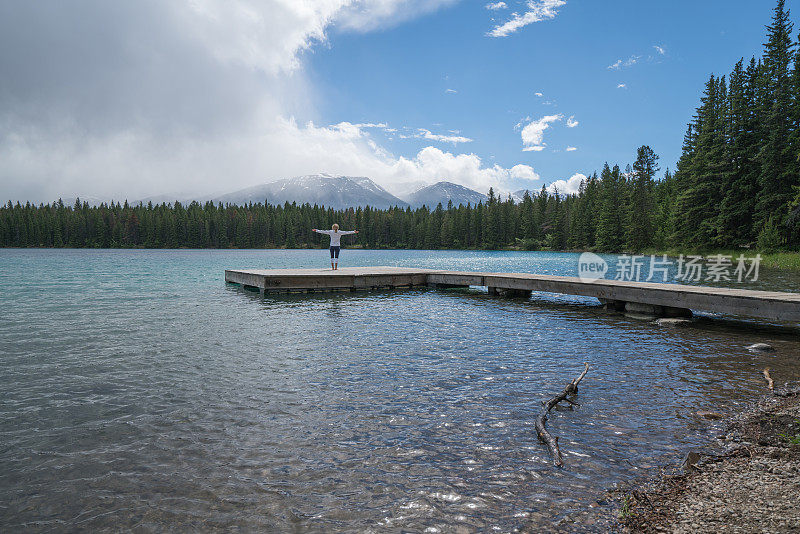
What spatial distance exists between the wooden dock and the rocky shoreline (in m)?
10.3

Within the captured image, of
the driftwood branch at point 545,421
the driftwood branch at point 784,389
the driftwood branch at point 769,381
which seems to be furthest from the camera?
the driftwood branch at point 769,381

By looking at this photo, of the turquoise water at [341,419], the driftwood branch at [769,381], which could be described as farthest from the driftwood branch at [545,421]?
the driftwood branch at [769,381]

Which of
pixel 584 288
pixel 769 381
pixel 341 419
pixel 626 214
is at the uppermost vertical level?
pixel 626 214

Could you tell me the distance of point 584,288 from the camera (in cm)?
2138

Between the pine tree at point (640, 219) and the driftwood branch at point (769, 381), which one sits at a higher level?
the pine tree at point (640, 219)

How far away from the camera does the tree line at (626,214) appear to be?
46719 millimetres

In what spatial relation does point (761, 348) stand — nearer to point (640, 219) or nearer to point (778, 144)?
point (778, 144)

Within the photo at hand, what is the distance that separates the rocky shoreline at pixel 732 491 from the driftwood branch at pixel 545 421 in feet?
3.31

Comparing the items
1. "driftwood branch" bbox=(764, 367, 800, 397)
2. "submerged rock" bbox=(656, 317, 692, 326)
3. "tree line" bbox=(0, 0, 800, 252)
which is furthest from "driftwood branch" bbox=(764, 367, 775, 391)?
"tree line" bbox=(0, 0, 800, 252)

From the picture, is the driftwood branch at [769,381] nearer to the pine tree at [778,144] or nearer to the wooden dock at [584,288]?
the wooden dock at [584,288]

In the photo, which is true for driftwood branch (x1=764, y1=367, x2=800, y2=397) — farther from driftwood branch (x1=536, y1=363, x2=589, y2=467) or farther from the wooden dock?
the wooden dock

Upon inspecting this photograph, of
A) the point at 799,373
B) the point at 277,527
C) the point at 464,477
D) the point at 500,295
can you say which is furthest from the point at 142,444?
the point at 500,295

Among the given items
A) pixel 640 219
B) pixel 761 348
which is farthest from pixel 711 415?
pixel 640 219

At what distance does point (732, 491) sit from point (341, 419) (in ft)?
17.2
